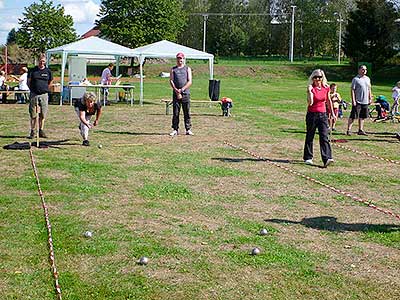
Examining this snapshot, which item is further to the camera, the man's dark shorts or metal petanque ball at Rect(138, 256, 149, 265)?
the man's dark shorts

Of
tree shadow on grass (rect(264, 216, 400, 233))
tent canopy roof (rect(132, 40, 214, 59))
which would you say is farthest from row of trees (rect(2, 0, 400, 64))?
tree shadow on grass (rect(264, 216, 400, 233))

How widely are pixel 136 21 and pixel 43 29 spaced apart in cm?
897

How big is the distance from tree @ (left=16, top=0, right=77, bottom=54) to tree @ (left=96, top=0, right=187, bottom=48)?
3.57 meters

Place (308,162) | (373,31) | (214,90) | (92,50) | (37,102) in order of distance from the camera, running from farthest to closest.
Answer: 1. (373,31)
2. (92,50)
3. (214,90)
4. (37,102)
5. (308,162)

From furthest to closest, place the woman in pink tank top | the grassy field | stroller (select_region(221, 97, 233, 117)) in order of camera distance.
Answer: stroller (select_region(221, 97, 233, 117)) < the woman in pink tank top < the grassy field

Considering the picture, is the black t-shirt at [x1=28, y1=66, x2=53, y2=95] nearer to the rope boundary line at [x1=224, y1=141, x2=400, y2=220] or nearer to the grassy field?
the grassy field

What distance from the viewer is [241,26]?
84.6 metres

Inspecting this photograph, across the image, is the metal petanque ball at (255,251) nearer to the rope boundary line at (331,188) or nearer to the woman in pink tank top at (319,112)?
the rope boundary line at (331,188)

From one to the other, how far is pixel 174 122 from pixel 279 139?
2.46 m

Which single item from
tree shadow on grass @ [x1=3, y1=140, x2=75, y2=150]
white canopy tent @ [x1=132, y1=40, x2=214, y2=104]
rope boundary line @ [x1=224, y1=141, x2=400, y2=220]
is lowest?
rope boundary line @ [x1=224, y1=141, x2=400, y2=220]

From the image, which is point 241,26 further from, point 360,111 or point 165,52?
point 360,111

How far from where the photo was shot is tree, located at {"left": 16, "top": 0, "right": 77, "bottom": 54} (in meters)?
60.5

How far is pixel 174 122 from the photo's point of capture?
1454 centimetres

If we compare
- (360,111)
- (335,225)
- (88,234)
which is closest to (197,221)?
(88,234)
